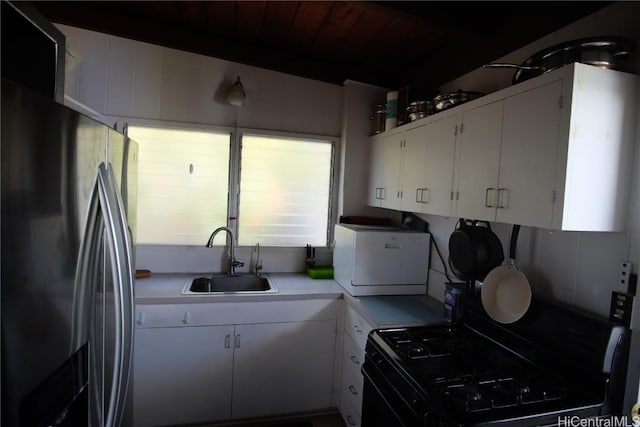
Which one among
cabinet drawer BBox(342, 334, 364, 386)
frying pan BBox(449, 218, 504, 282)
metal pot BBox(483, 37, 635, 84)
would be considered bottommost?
cabinet drawer BBox(342, 334, 364, 386)

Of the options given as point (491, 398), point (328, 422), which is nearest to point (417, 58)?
point (491, 398)

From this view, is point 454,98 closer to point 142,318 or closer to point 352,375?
point 352,375

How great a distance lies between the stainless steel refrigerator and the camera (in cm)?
62

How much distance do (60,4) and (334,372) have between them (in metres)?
3.07

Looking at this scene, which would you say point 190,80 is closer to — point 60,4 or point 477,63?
point 60,4

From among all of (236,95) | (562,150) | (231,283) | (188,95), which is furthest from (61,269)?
(188,95)

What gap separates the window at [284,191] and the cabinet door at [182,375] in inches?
32.6

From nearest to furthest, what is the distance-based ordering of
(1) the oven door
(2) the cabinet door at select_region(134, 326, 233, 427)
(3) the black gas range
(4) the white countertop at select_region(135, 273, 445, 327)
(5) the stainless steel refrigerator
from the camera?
(5) the stainless steel refrigerator → (3) the black gas range → (1) the oven door → (4) the white countertop at select_region(135, 273, 445, 327) → (2) the cabinet door at select_region(134, 326, 233, 427)

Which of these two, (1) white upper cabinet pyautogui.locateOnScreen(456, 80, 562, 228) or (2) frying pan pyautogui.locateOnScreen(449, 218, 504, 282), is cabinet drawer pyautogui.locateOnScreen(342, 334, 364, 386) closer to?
(2) frying pan pyautogui.locateOnScreen(449, 218, 504, 282)

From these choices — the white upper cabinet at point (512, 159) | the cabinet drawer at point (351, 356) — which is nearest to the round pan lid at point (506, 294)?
the white upper cabinet at point (512, 159)

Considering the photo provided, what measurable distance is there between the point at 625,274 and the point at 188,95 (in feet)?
8.83

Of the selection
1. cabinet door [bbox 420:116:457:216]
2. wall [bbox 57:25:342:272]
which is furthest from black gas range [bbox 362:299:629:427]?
wall [bbox 57:25:342:272]

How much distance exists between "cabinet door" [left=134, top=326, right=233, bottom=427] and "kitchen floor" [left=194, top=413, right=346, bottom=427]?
163mm

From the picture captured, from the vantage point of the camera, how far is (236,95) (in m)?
2.44
